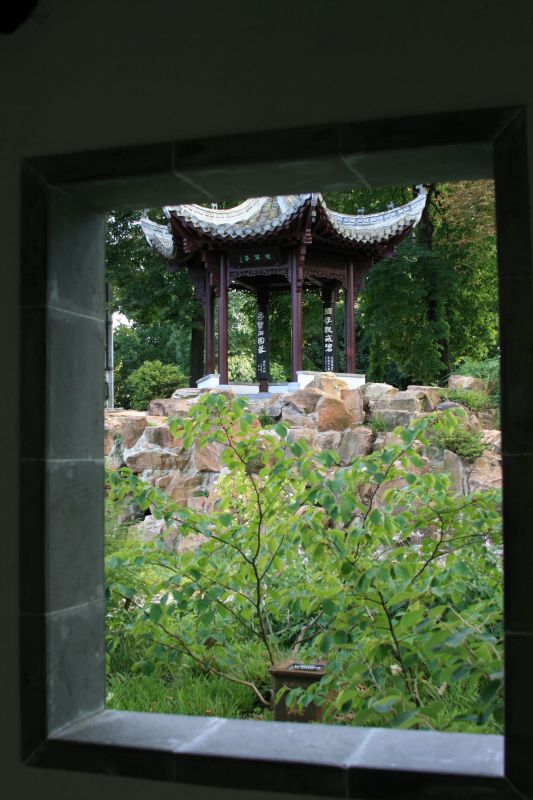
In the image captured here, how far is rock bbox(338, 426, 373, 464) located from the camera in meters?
7.39

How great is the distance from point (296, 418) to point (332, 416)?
348 mm

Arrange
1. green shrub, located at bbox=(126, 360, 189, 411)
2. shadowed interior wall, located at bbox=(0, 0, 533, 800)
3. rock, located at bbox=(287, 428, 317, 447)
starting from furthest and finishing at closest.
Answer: green shrub, located at bbox=(126, 360, 189, 411) < rock, located at bbox=(287, 428, 317, 447) < shadowed interior wall, located at bbox=(0, 0, 533, 800)

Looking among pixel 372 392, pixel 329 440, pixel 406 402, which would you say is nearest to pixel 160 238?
pixel 372 392

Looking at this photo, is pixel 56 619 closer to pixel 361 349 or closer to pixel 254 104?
pixel 254 104

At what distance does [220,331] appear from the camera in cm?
1030

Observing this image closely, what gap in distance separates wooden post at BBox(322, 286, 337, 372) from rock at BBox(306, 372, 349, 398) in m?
2.26

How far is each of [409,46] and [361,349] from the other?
16.6 meters

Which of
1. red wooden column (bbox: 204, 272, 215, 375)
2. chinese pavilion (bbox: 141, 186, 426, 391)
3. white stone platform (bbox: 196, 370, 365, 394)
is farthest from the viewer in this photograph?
red wooden column (bbox: 204, 272, 215, 375)

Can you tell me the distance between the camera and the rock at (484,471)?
701cm

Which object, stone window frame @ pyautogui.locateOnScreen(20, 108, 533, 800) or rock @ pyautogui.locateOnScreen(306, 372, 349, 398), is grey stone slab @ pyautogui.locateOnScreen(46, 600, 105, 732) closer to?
stone window frame @ pyautogui.locateOnScreen(20, 108, 533, 800)

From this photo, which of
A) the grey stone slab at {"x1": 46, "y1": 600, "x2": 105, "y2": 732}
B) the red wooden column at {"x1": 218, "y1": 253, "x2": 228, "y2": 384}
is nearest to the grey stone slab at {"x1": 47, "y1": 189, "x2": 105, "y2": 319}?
the grey stone slab at {"x1": 46, "y1": 600, "x2": 105, "y2": 732}

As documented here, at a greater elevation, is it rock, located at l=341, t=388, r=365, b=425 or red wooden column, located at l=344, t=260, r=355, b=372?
red wooden column, located at l=344, t=260, r=355, b=372

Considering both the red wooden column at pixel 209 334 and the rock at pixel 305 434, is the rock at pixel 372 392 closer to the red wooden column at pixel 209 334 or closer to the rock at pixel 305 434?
the rock at pixel 305 434

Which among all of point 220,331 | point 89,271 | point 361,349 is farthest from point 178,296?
point 89,271
